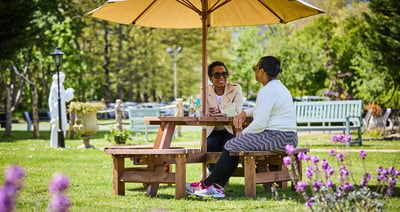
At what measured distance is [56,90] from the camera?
19.0 m

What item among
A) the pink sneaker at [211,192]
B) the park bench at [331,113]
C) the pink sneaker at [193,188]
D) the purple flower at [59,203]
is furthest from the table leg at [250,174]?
the park bench at [331,113]

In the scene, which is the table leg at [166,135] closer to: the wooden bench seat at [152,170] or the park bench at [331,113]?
the wooden bench seat at [152,170]

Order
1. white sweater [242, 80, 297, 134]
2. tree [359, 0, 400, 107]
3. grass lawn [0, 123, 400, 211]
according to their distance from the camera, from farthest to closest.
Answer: tree [359, 0, 400, 107] → white sweater [242, 80, 297, 134] → grass lawn [0, 123, 400, 211]

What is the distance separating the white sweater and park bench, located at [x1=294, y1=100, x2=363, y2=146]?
33.6 ft

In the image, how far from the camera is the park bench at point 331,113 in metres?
17.3

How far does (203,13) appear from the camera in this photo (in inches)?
340

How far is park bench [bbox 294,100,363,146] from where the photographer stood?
17297mm

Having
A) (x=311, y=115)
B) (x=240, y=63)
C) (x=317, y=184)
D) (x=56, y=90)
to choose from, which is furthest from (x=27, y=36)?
(x=240, y=63)

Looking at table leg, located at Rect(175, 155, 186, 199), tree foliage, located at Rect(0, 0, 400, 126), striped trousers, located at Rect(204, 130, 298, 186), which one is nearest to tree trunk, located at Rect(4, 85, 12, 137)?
tree foliage, located at Rect(0, 0, 400, 126)

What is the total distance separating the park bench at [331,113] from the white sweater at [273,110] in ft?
33.6

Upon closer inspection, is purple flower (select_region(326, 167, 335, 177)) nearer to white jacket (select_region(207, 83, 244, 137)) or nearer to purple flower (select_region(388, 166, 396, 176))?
purple flower (select_region(388, 166, 396, 176))

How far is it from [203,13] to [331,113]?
10.2 meters

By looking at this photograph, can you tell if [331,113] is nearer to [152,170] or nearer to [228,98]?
[228,98]

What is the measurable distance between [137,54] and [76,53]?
52.7ft
